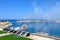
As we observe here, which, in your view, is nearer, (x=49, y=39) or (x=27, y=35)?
(x=49, y=39)

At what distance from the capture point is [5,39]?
2519 cm

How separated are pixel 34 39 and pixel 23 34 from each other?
5.19m

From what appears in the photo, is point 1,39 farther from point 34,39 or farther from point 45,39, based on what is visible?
point 45,39

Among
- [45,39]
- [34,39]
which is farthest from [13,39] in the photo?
[45,39]

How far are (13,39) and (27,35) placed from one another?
5.27 meters

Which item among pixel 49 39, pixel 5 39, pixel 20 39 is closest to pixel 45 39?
pixel 49 39

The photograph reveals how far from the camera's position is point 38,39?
2562cm

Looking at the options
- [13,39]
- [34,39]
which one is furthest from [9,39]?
[34,39]

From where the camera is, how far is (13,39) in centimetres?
2494

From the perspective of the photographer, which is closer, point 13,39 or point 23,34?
point 13,39

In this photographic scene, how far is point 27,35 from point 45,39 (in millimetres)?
4955

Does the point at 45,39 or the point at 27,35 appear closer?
the point at 45,39

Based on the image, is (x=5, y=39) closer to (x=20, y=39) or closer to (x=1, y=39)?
(x=1, y=39)

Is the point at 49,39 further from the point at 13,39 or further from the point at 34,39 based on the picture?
the point at 13,39
